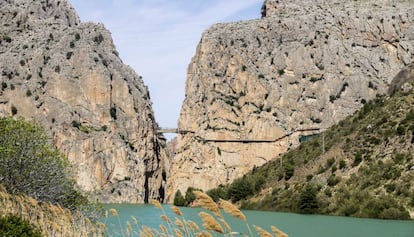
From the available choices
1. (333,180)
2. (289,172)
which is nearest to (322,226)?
(333,180)

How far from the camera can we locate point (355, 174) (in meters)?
61.8

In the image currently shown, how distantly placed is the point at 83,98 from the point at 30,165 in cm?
9304

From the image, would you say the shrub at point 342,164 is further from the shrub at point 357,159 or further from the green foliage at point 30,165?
the green foliage at point 30,165

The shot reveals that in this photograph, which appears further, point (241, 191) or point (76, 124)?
point (76, 124)

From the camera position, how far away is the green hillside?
175 ft

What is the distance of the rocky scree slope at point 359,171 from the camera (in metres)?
53.2

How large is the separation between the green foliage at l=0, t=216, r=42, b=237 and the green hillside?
42.5m

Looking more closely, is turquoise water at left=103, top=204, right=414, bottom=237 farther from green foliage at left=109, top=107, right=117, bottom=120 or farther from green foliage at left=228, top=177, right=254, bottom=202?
green foliage at left=109, top=107, right=117, bottom=120

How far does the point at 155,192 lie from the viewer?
398 ft

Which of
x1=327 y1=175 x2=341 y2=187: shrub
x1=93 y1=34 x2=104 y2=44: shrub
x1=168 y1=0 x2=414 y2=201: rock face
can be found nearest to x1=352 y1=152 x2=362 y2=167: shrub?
x1=327 y1=175 x2=341 y2=187: shrub

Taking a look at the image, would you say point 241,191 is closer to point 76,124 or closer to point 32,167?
point 76,124

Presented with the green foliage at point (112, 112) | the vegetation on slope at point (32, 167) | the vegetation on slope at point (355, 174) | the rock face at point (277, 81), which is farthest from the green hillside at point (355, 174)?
the green foliage at point (112, 112)

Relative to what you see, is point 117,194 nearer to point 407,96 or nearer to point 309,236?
point 407,96

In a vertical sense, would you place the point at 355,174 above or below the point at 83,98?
below
